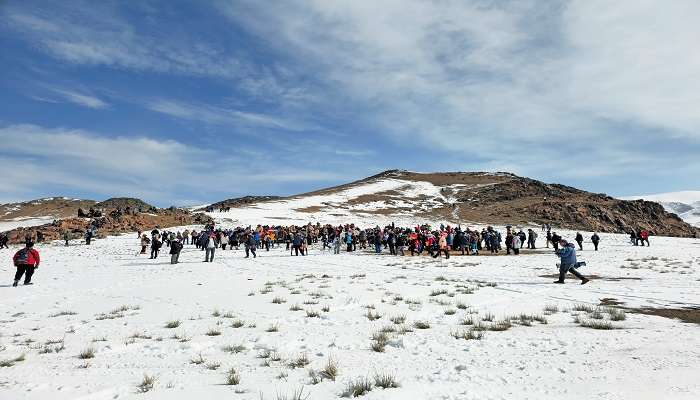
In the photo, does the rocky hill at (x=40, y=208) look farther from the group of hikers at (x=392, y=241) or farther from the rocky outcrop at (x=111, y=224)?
the group of hikers at (x=392, y=241)

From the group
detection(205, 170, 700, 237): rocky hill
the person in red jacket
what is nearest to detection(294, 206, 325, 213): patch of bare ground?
detection(205, 170, 700, 237): rocky hill

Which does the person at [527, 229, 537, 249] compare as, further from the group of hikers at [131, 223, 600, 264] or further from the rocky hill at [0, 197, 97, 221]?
the rocky hill at [0, 197, 97, 221]

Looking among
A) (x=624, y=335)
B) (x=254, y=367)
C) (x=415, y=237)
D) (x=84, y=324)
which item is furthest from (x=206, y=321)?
(x=415, y=237)

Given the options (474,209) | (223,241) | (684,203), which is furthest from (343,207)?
(684,203)

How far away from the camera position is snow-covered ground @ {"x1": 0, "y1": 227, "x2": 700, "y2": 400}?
17.7ft

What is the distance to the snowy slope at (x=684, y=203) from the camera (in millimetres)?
119750

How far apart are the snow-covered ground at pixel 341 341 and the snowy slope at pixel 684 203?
120058 mm

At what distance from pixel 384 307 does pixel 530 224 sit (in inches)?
2389

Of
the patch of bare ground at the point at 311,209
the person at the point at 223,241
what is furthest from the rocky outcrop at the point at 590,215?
the person at the point at 223,241

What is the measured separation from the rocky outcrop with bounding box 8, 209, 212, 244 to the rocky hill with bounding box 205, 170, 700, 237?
257 inches

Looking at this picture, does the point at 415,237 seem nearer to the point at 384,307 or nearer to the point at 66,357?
the point at 384,307

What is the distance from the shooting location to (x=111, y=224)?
5044 cm

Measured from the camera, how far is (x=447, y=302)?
1118 cm

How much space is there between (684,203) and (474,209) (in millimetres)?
102300
